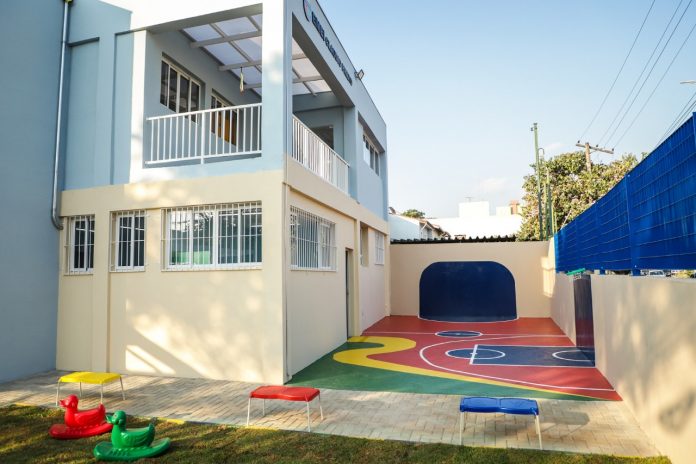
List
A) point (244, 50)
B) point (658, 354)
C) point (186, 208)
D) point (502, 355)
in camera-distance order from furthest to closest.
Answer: point (244, 50) < point (502, 355) < point (186, 208) < point (658, 354)

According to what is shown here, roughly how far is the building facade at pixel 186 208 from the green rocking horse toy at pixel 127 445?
2996 mm

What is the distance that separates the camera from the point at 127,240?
9016mm

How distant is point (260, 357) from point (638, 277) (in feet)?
18.3

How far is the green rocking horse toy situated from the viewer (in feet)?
15.1

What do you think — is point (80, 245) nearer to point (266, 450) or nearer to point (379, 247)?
point (266, 450)

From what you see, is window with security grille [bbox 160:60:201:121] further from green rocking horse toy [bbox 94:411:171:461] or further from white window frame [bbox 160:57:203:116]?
green rocking horse toy [bbox 94:411:171:461]

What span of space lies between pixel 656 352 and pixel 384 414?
3125 millimetres

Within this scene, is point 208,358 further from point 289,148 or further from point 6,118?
point 6,118

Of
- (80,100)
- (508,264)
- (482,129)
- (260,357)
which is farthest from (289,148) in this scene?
(508,264)

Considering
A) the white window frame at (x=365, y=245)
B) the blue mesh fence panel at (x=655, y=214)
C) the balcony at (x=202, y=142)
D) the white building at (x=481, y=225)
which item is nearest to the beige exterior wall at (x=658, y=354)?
the blue mesh fence panel at (x=655, y=214)

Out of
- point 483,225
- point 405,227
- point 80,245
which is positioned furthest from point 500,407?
point 483,225

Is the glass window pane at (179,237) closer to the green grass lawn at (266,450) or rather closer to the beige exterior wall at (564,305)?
the green grass lawn at (266,450)

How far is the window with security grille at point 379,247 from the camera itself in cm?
1633

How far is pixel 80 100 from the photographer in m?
9.49
